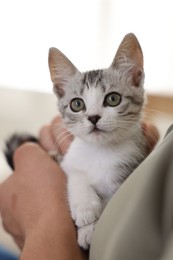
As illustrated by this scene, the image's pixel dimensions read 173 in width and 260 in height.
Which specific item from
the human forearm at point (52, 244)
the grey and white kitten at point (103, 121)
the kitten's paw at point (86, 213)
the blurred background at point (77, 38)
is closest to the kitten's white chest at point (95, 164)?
the grey and white kitten at point (103, 121)

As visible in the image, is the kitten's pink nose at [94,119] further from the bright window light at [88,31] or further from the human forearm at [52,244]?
the bright window light at [88,31]

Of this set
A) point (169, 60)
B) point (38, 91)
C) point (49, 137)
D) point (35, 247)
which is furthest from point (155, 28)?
point (35, 247)

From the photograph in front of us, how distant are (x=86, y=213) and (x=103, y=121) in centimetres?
A: 21

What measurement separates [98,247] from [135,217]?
0.11 metres

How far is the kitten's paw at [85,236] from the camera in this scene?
75 centimetres

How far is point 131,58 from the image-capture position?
3.28ft

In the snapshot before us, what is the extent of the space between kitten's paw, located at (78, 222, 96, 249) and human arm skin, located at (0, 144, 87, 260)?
0.03ft

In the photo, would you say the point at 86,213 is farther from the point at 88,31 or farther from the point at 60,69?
the point at 88,31

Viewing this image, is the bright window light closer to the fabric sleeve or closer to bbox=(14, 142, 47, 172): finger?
bbox=(14, 142, 47, 172): finger

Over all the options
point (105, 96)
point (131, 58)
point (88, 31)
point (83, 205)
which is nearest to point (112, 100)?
point (105, 96)

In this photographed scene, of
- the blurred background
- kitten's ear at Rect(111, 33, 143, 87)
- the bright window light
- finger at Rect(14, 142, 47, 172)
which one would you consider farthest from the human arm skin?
the bright window light

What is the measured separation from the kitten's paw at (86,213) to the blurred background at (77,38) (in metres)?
1.76

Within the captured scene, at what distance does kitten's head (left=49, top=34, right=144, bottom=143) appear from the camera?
0.94 meters

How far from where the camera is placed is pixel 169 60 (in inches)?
108
